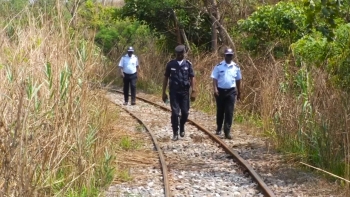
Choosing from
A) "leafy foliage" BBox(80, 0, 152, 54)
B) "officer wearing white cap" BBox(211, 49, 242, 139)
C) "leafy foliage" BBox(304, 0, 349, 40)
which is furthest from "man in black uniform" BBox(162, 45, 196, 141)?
"leafy foliage" BBox(80, 0, 152, 54)

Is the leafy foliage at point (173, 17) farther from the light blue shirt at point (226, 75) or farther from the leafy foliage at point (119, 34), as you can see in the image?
the light blue shirt at point (226, 75)

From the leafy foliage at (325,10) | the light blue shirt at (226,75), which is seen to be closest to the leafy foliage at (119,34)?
the light blue shirt at (226,75)

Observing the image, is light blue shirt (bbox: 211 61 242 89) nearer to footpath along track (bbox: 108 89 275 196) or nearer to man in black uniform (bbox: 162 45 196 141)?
man in black uniform (bbox: 162 45 196 141)

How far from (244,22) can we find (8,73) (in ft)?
39.3

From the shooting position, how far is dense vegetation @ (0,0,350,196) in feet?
22.7

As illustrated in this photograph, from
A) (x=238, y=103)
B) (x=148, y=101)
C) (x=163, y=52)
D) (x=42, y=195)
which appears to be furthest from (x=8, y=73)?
(x=163, y=52)

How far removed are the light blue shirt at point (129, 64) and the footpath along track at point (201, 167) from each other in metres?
4.56

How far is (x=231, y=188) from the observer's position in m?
9.77

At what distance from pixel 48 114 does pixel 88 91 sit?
2332mm

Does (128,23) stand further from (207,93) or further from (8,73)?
(8,73)

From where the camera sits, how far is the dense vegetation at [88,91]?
6914 mm

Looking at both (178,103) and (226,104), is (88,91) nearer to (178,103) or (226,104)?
(178,103)

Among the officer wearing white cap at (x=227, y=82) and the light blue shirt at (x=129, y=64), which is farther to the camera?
the light blue shirt at (x=129, y=64)

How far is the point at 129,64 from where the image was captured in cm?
2073
